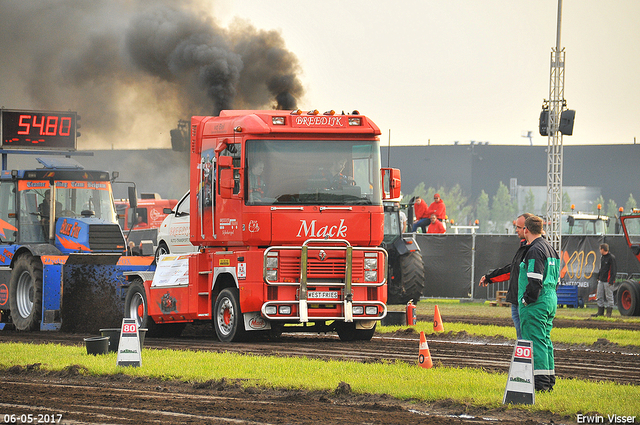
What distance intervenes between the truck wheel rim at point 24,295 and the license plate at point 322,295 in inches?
282

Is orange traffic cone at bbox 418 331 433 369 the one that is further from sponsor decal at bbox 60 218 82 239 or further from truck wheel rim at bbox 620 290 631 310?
truck wheel rim at bbox 620 290 631 310

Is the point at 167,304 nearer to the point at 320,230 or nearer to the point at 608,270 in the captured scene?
the point at 320,230

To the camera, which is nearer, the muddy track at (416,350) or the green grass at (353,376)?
the green grass at (353,376)

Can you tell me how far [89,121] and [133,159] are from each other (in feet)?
135

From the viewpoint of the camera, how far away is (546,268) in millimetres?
9836

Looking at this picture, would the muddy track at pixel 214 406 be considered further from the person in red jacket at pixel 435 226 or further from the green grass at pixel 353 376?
the person in red jacket at pixel 435 226

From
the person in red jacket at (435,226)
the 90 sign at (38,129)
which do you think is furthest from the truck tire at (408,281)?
the 90 sign at (38,129)

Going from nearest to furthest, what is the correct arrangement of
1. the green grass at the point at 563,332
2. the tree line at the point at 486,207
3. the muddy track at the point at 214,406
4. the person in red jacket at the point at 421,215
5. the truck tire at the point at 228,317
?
the muddy track at the point at 214,406 < the truck tire at the point at 228,317 < the green grass at the point at 563,332 < the person in red jacket at the point at 421,215 < the tree line at the point at 486,207

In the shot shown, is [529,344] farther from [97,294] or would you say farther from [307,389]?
[97,294]

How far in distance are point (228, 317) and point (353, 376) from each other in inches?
192

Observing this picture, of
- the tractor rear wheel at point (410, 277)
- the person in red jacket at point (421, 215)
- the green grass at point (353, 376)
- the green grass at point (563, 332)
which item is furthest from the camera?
the person in red jacket at point (421, 215)

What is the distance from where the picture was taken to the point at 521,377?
902 centimetres

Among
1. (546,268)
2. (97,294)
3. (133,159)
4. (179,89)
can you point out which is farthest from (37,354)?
(133,159)

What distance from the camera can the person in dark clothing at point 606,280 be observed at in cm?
2336
